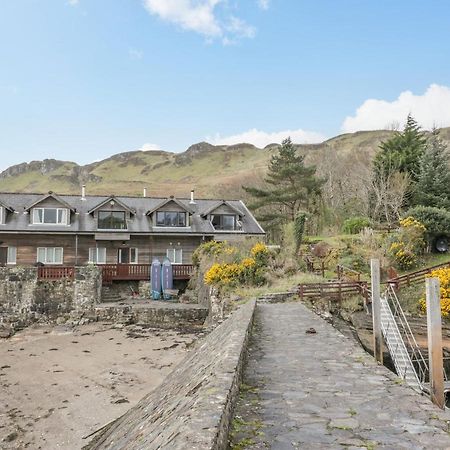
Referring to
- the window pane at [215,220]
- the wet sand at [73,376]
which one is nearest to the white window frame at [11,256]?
the wet sand at [73,376]

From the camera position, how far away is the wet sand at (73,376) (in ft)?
38.7

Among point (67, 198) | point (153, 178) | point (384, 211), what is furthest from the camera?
point (153, 178)

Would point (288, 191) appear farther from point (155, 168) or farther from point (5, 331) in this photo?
point (155, 168)

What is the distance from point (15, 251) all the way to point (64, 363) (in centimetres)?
1784

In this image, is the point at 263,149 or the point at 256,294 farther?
the point at 263,149

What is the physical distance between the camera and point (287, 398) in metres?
5.83

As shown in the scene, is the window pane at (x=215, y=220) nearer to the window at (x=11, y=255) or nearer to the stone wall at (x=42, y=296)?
the stone wall at (x=42, y=296)

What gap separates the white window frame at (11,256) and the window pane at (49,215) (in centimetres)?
342

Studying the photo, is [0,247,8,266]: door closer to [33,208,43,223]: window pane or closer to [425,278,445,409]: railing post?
[33,208,43,223]: window pane

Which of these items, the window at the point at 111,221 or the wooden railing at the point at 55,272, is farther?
the window at the point at 111,221

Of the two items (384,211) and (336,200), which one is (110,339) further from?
(336,200)

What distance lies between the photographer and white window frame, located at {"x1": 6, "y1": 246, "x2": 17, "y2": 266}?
108 ft

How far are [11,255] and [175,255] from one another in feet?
44.0

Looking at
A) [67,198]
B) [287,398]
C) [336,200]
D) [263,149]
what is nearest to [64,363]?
[287,398]
